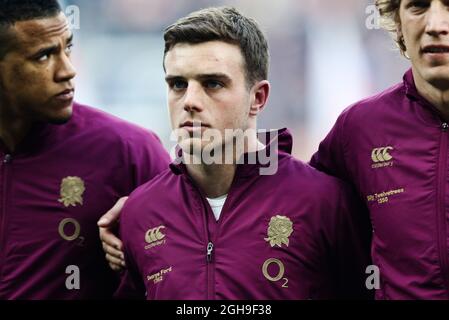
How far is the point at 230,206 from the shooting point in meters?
2.82

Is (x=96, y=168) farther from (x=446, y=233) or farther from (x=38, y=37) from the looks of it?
(x=446, y=233)

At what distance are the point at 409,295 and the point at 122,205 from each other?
102 centimetres

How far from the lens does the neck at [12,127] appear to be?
316 cm

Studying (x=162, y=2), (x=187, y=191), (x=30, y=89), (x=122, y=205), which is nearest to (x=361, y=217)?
(x=187, y=191)

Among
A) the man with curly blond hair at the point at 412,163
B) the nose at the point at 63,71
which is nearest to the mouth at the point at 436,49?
the man with curly blond hair at the point at 412,163

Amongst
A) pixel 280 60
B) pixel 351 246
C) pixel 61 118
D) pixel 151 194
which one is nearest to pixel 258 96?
pixel 151 194

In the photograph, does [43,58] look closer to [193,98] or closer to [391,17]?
[193,98]

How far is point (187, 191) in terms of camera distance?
9.53 feet

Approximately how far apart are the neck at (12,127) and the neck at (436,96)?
4.59 feet

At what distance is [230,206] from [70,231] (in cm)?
62

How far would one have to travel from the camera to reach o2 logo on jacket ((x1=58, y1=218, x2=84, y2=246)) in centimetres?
307

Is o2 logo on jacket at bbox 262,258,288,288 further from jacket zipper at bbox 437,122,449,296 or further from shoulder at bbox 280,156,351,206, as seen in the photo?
jacket zipper at bbox 437,122,449,296

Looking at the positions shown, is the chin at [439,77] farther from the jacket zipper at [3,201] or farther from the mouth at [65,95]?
the jacket zipper at [3,201]
